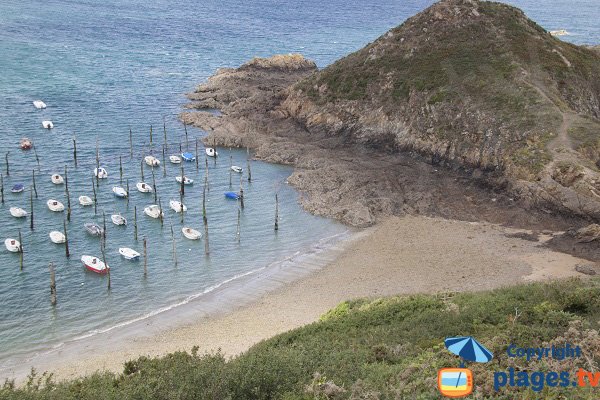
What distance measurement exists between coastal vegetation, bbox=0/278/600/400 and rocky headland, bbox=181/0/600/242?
3012cm

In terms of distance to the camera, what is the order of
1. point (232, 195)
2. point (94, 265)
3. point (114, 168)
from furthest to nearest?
point (114, 168) < point (232, 195) < point (94, 265)

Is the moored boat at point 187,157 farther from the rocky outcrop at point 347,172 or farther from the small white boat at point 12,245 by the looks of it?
the small white boat at point 12,245

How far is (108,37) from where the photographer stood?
150 metres

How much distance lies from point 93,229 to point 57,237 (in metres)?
3.52

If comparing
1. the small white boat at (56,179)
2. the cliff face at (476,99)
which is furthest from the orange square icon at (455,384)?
the small white boat at (56,179)

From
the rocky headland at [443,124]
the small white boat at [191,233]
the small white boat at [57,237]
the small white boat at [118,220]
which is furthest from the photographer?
the rocky headland at [443,124]

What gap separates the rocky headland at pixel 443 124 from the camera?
222 ft

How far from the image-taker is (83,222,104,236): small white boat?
61.2 m

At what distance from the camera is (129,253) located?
57.7 meters

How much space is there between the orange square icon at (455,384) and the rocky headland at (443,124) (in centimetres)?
4299

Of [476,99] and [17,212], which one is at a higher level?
[476,99]

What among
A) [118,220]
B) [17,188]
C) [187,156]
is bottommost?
[118,220]

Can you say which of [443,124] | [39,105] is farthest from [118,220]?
[39,105]

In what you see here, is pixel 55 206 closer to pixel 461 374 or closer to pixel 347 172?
pixel 347 172
